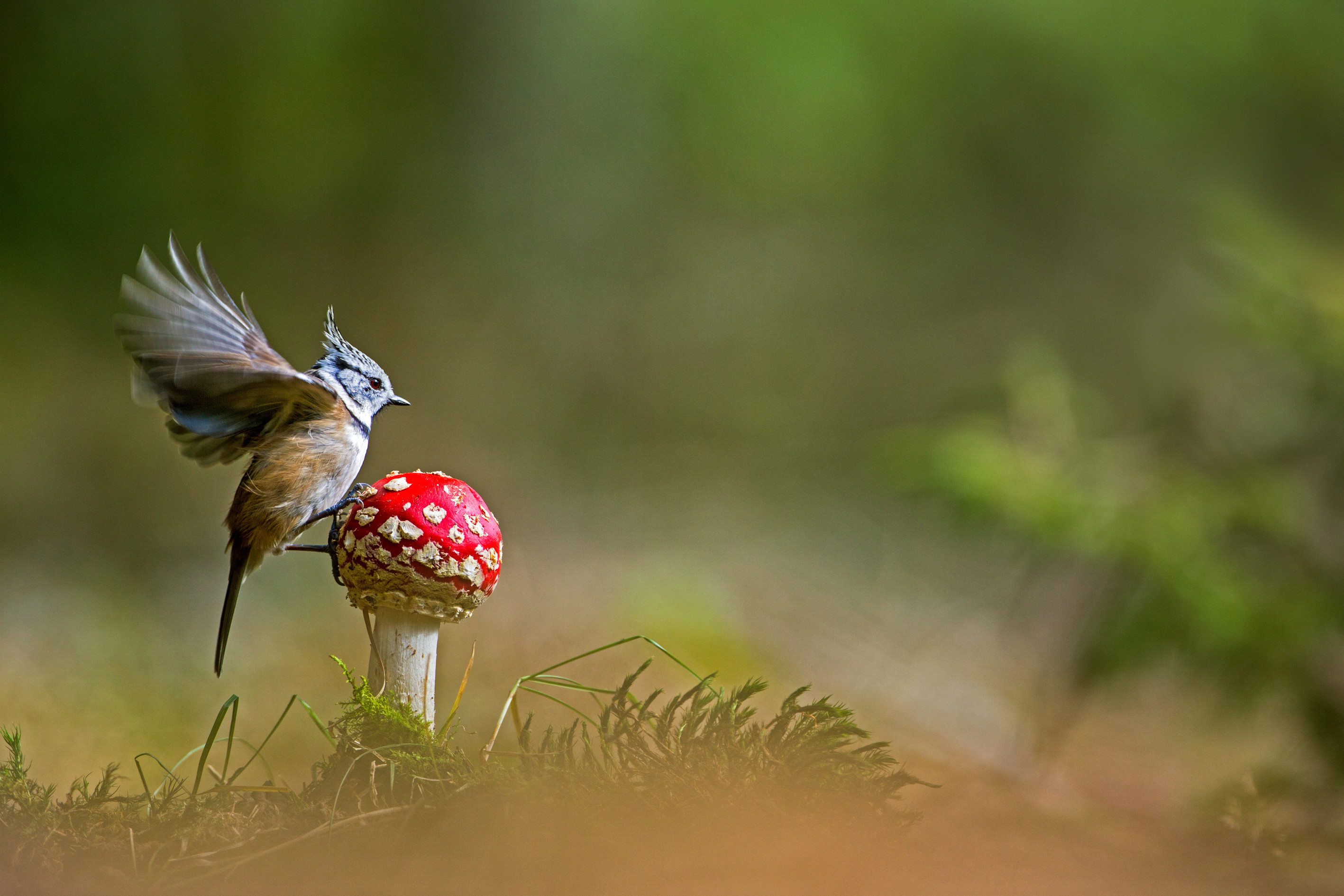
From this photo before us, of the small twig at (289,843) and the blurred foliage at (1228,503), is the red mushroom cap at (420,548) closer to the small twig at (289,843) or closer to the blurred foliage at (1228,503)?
the small twig at (289,843)

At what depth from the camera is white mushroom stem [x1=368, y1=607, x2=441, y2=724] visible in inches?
56.2

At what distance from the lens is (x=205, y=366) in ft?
3.77

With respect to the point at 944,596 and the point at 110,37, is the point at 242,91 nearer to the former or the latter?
the point at 110,37

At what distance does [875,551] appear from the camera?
591 centimetres

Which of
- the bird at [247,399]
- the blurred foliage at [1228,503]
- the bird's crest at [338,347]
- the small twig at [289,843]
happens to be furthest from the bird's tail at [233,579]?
the blurred foliage at [1228,503]

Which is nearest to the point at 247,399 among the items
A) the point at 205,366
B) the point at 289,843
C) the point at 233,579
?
the point at 205,366

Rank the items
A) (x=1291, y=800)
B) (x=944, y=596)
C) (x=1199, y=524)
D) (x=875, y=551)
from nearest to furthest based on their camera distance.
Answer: (x=1291, y=800) → (x=1199, y=524) → (x=944, y=596) → (x=875, y=551)

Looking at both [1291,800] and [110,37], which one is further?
[110,37]

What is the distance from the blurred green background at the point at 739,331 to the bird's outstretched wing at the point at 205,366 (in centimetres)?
180

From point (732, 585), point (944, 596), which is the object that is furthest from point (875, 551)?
point (732, 585)

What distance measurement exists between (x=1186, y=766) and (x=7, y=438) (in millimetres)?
5325

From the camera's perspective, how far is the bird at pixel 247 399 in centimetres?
116

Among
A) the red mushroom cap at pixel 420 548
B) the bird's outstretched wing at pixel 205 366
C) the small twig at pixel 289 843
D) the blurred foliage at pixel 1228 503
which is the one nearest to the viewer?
the small twig at pixel 289 843

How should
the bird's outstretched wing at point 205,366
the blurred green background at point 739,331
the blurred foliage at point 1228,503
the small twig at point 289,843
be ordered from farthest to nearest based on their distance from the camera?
the blurred green background at point 739,331 → the blurred foliage at point 1228,503 → the bird's outstretched wing at point 205,366 → the small twig at point 289,843
